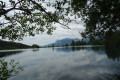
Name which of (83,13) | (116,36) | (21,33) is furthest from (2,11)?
(116,36)

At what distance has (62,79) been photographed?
51.3 feet

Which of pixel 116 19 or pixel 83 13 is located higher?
pixel 83 13

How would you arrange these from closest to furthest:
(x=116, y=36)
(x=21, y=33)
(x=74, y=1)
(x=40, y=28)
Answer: (x=21, y=33) < (x=40, y=28) < (x=74, y=1) < (x=116, y=36)

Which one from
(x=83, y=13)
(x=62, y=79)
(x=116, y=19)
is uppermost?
(x=83, y=13)

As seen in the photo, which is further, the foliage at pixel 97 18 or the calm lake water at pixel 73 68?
the calm lake water at pixel 73 68

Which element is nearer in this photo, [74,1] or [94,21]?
[74,1]

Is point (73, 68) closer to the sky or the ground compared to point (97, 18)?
closer to the ground

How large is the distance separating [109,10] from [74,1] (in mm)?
4431

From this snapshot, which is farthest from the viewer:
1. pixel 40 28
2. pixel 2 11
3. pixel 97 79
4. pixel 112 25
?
pixel 97 79

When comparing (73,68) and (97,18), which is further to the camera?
(73,68)

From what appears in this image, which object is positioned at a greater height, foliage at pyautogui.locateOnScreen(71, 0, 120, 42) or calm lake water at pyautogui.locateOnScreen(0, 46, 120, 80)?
foliage at pyautogui.locateOnScreen(71, 0, 120, 42)

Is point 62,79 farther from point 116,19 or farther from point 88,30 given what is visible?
point 116,19

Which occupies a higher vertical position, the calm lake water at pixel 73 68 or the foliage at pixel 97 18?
the foliage at pixel 97 18

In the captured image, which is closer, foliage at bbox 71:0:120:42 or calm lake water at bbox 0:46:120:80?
foliage at bbox 71:0:120:42
